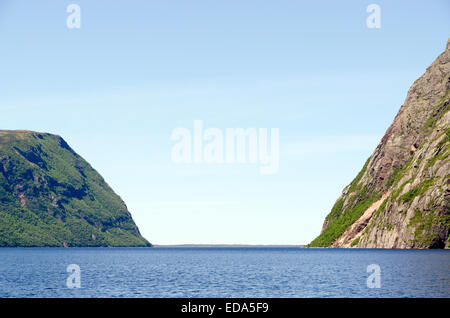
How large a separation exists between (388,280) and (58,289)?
50.0 metres
